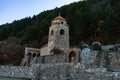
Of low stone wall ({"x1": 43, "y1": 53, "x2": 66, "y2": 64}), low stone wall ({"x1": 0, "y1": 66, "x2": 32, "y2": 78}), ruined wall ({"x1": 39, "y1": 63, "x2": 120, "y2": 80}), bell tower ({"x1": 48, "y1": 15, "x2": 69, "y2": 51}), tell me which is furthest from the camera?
bell tower ({"x1": 48, "y1": 15, "x2": 69, "y2": 51})

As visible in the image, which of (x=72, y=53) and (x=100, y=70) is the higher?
(x=72, y=53)

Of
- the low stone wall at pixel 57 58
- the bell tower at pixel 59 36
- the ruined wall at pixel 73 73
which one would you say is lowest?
the ruined wall at pixel 73 73

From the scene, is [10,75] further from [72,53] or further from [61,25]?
[61,25]

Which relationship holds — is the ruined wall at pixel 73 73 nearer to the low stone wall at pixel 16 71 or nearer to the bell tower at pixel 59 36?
the low stone wall at pixel 16 71

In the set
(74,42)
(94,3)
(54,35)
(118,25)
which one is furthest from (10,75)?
(94,3)

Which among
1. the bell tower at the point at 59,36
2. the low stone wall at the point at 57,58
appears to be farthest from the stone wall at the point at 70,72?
the bell tower at the point at 59,36

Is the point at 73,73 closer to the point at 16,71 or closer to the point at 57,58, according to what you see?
the point at 16,71

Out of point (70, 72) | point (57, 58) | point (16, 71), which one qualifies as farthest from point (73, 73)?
point (57, 58)

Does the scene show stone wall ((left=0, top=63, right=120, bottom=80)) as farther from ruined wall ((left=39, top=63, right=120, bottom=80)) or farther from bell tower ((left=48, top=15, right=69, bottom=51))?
bell tower ((left=48, top=15, right=69, bottom=51))

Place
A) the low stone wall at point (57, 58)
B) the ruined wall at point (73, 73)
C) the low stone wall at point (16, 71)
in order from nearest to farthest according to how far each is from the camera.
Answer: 1. the ruined wall at point (73, 73)
2. the low stone wall at point (16, 71)
3. the low stone wall at point (57, 58)

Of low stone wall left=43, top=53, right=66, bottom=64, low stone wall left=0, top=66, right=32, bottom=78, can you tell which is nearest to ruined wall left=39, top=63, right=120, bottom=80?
low stone wall left=0, top=66, right=32, bottom=78

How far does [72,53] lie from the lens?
2886 centimetres

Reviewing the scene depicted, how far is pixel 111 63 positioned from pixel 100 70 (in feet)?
15.6

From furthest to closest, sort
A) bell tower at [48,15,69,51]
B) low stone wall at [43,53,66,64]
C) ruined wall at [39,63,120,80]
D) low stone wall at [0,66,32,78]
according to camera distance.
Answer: bell tower at [48,15,69,51] < low stone wall at [43,53,66,64] < low stone wall at [0,66,32,78] < ruined wall at [39,63,120,80]
